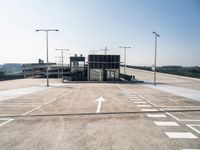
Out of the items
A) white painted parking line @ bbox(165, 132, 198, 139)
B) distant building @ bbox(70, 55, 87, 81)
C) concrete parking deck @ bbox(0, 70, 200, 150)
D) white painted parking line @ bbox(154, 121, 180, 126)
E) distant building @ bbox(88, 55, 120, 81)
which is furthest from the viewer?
distant building @ bbox(70, 55, 87, 81)

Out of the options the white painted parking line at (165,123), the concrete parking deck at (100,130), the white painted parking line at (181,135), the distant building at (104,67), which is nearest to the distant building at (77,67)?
the distant building at (104,67)

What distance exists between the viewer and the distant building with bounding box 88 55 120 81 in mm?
48344

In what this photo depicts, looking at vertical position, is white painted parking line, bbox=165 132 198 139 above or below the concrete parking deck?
above

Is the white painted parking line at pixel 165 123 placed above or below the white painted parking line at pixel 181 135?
below

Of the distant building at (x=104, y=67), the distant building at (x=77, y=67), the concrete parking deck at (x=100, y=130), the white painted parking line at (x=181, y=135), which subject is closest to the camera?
the concrete parking deck at (x=100, y=130)

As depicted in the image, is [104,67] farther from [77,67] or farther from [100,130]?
[100,130]

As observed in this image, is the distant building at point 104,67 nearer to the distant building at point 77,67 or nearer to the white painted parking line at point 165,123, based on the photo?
the distant building at point 77,67

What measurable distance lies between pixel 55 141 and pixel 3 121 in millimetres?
4529

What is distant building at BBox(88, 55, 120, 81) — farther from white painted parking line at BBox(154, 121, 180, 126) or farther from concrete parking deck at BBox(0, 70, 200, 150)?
white painted parking line at BBox(154, 121, 180, 126)

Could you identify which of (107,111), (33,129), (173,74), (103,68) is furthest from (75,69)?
(33,129)

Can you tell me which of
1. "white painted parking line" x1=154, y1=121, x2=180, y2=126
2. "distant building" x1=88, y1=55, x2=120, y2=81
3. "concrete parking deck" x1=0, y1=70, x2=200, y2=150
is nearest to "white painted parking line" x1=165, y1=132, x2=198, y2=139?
"concrete parking deck" x1=0, y1=70, x2=200, y2=150

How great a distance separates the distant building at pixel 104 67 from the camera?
1903 inches

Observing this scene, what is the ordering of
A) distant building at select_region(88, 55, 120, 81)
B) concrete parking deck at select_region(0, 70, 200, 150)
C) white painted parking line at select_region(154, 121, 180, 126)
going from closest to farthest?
concrete parking deck at select_region(0, 70, 200, 150), white painted parking line at select_region(154, 121, 180, 126), distant building at select_region(88, 55, 120, 81)

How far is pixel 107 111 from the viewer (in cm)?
1344
